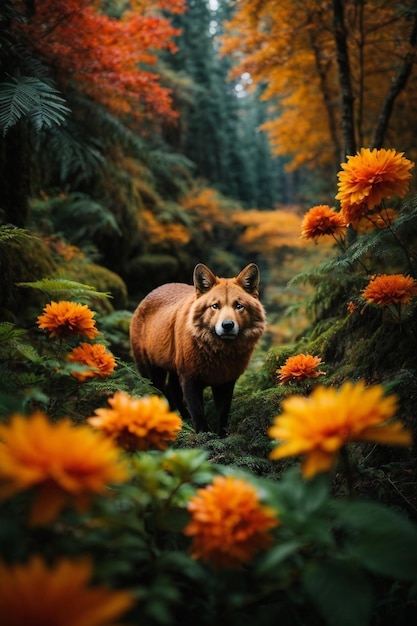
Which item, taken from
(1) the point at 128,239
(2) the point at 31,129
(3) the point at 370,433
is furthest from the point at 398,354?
(1) the point at 128,239

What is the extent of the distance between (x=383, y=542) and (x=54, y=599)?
828 millimetres

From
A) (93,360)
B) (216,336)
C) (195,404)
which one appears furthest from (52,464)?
(195,404)

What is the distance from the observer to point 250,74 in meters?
9.45

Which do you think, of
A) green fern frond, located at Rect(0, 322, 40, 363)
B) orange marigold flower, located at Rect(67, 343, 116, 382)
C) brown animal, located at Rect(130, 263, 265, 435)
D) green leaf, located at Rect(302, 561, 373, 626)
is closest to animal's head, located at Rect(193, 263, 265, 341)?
brown animal, located at Rect(130, 263, 265, 435)

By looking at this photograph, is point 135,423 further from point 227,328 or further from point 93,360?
point 227,328

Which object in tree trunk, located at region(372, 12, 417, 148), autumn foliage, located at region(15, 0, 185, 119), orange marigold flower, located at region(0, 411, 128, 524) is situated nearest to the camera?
orange marigold flower, located at region(0, 411, 128, 524)

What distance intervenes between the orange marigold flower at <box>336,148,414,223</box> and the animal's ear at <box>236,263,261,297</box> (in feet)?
5.78

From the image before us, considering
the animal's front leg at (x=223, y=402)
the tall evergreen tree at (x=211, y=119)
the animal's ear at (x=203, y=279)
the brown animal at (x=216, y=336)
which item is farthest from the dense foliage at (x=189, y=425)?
the tall evergreen tree at (x=211, y=119)

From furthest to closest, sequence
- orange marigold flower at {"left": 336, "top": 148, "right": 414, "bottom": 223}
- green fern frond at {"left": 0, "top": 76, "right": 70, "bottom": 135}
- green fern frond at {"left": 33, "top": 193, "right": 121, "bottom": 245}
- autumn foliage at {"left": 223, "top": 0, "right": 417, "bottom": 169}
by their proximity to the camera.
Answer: green fern frond at {"left": 33, "top": 193, "right": 121, "bottom": 245}, autumn foliage at {"left": 223, "top": 0, "right": 417, "bottom": 169}, green fern frond at {"left": 0, "top": 76, "right": 70, "bottom": 135}, orange marigold flower at {"left": 336, "top": 148, "right": 414, "bottom": 223}

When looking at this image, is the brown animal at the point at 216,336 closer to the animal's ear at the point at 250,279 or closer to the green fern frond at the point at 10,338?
the animal's ear at the point at 250,279

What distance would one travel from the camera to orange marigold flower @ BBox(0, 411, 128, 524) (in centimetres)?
90

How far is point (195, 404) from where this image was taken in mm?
4012

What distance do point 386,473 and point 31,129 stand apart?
17.4ft

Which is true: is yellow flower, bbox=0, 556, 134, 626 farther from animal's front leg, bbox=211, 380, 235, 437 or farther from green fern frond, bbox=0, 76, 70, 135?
green fern frond, bbox=0, 76, 70, 135
